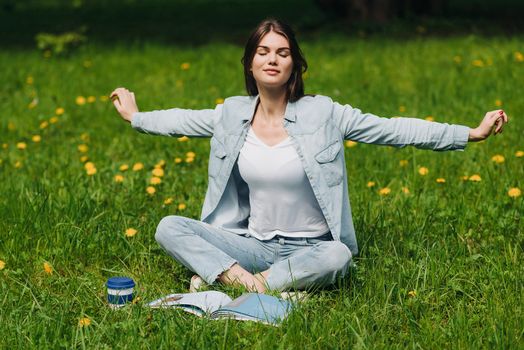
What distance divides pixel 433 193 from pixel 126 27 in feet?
25.4

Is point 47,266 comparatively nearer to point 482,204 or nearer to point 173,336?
point 173,336

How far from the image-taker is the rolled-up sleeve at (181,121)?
357 centimetres

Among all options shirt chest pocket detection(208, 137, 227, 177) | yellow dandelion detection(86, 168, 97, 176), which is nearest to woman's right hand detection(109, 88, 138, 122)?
shirt chest pocket detection(208, 137, 227, 177)

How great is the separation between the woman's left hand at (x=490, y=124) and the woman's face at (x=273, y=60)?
757mm

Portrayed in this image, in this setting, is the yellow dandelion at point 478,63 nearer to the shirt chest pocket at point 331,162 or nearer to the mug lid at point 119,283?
the shirt chest pocket at point 331,162

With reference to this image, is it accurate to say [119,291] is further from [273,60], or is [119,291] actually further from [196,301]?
[273,60]

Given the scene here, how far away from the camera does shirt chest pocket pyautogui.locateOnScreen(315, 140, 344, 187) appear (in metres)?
3.38

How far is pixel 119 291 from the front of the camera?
3.14 meters

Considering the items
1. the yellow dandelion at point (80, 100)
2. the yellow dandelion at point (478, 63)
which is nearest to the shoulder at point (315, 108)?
the yellow dandelion at point (80, 100)

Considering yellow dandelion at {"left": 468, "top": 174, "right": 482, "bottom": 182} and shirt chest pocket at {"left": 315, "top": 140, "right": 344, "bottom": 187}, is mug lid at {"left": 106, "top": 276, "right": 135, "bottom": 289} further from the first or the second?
yellow dandelion at {"left": 468, "top": 174, "right": 482, "bottom": 182}

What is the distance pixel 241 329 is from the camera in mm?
2922

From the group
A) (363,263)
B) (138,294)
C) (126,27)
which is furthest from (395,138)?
(126,27)

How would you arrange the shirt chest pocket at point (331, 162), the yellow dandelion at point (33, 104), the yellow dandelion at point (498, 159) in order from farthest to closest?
the yellow dandelion at point (33, 104) → the yellow dandelion at point (498, 159) → the shirt chest pocket at point (331, 162)

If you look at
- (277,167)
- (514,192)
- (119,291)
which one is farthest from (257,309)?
(514,192)
